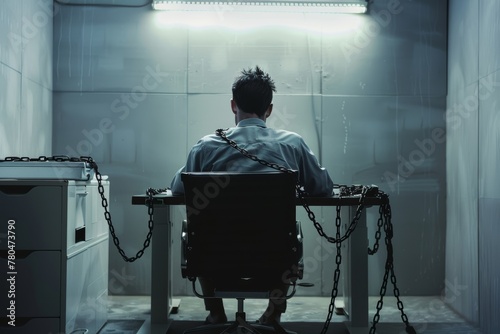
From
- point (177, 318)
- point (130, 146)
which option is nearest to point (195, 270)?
point (177, 318)

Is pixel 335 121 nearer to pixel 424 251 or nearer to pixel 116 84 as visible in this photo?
pixel 424 251

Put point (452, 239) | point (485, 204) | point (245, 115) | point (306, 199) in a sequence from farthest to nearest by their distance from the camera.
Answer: point (452, 239), point (485, 204), point (245, 115), point (306, 199)

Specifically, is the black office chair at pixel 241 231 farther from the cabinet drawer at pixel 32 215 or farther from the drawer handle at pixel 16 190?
the drawer handle at pixel 16 190

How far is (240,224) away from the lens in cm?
230

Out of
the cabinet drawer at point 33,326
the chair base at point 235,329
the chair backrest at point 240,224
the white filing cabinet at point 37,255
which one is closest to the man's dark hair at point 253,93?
the chair backrest at point 240,224

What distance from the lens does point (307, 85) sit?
14.3 feet

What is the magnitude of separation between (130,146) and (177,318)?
1336 millimetres

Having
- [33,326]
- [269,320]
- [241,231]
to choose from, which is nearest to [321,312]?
[269,320]

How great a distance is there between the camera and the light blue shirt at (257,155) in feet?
8.86

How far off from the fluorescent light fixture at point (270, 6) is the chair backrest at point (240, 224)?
87.6 inches

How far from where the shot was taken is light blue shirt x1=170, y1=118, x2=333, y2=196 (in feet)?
8.86

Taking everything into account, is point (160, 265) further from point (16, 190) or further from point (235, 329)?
point (16, 190)

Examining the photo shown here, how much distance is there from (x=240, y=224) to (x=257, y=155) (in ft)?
1.65

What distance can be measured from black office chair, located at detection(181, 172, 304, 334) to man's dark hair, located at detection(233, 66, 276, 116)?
2.63 feet
